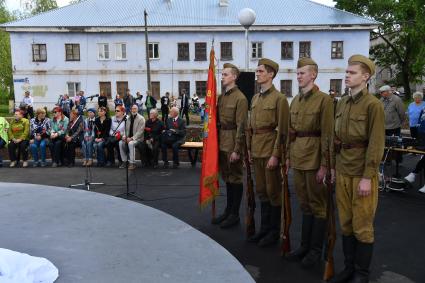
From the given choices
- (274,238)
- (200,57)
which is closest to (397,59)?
(200,57)

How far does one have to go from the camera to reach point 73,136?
34.4ft

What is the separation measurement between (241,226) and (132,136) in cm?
537

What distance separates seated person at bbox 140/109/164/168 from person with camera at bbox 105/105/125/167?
601mm

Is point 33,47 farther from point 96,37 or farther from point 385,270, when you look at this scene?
point 385,270

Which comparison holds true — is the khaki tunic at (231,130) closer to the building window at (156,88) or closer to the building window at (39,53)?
the building window at (156,88)

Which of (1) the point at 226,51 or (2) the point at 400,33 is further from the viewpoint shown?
(2) the point at 400,33

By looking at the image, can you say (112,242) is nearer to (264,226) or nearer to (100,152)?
(264,226)

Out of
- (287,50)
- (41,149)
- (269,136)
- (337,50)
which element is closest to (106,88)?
(287,50)

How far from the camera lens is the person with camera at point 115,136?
10.3 metres

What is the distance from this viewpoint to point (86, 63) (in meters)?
31.8

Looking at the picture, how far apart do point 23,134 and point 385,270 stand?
9.18m

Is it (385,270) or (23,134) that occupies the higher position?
(23,134)

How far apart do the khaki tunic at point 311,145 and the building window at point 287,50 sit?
95.5 feet

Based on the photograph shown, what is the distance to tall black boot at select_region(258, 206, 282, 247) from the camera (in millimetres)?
4758
